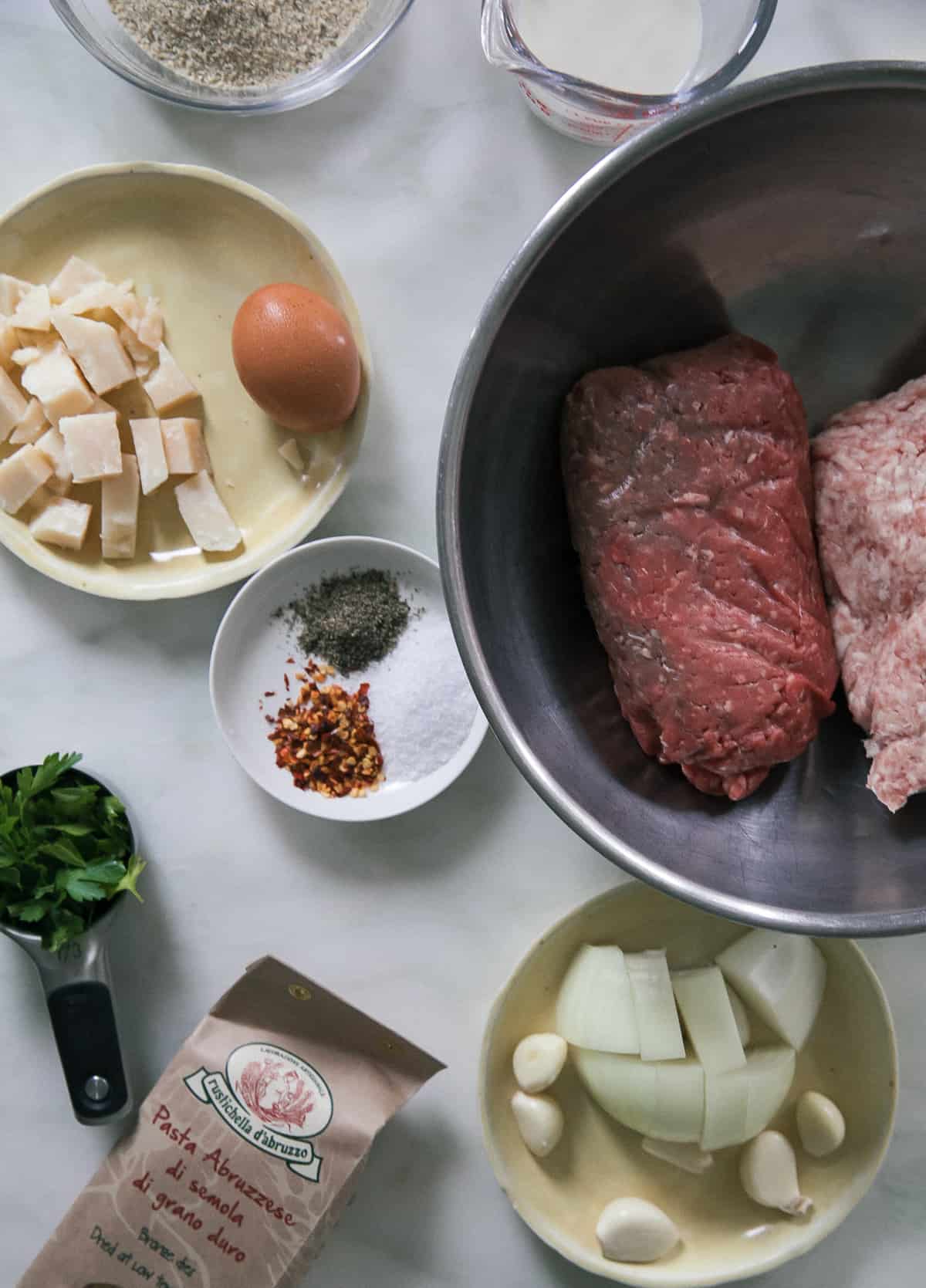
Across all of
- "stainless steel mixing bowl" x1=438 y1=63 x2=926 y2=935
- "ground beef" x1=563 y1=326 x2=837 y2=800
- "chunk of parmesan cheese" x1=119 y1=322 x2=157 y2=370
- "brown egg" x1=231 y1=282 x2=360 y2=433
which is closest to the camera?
"stainless steel mixing bowl" x1=438 y1=63 x2=926 y2=935

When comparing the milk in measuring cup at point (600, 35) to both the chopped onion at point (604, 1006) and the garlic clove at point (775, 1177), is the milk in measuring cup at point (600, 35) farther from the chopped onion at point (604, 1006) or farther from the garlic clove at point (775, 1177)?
the garlic clove at point (775, 1177)

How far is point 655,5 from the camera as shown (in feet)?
4.51

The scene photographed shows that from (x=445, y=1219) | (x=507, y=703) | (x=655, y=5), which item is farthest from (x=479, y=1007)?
(x=655, y=5)

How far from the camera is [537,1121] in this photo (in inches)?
59.9

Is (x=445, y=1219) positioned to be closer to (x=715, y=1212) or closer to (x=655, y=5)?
(x=715, y=1212)

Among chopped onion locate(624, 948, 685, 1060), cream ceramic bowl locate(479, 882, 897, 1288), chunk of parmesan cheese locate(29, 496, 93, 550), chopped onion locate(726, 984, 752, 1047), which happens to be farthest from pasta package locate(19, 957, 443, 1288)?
chunk of parmesan cheese locate(29, 496, 93, 550)

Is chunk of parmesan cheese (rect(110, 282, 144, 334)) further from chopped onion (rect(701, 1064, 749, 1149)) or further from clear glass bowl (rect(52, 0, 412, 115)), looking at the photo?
chopped onion (rect(701, 1064, 749, 1149))

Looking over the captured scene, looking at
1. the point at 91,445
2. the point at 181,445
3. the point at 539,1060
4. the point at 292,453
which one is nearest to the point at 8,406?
the point at 91,445

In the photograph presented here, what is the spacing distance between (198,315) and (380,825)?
812mm

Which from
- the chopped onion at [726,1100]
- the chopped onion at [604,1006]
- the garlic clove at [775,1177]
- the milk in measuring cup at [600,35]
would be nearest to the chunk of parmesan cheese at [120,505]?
the milk in measuring cup at [600,35]

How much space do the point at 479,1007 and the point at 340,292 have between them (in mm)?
1100

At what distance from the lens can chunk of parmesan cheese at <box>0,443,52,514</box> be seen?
144 cm

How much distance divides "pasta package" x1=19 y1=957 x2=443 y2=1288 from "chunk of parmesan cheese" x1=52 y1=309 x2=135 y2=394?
856mm

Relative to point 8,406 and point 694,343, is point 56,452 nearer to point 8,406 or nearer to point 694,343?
point 8,406
